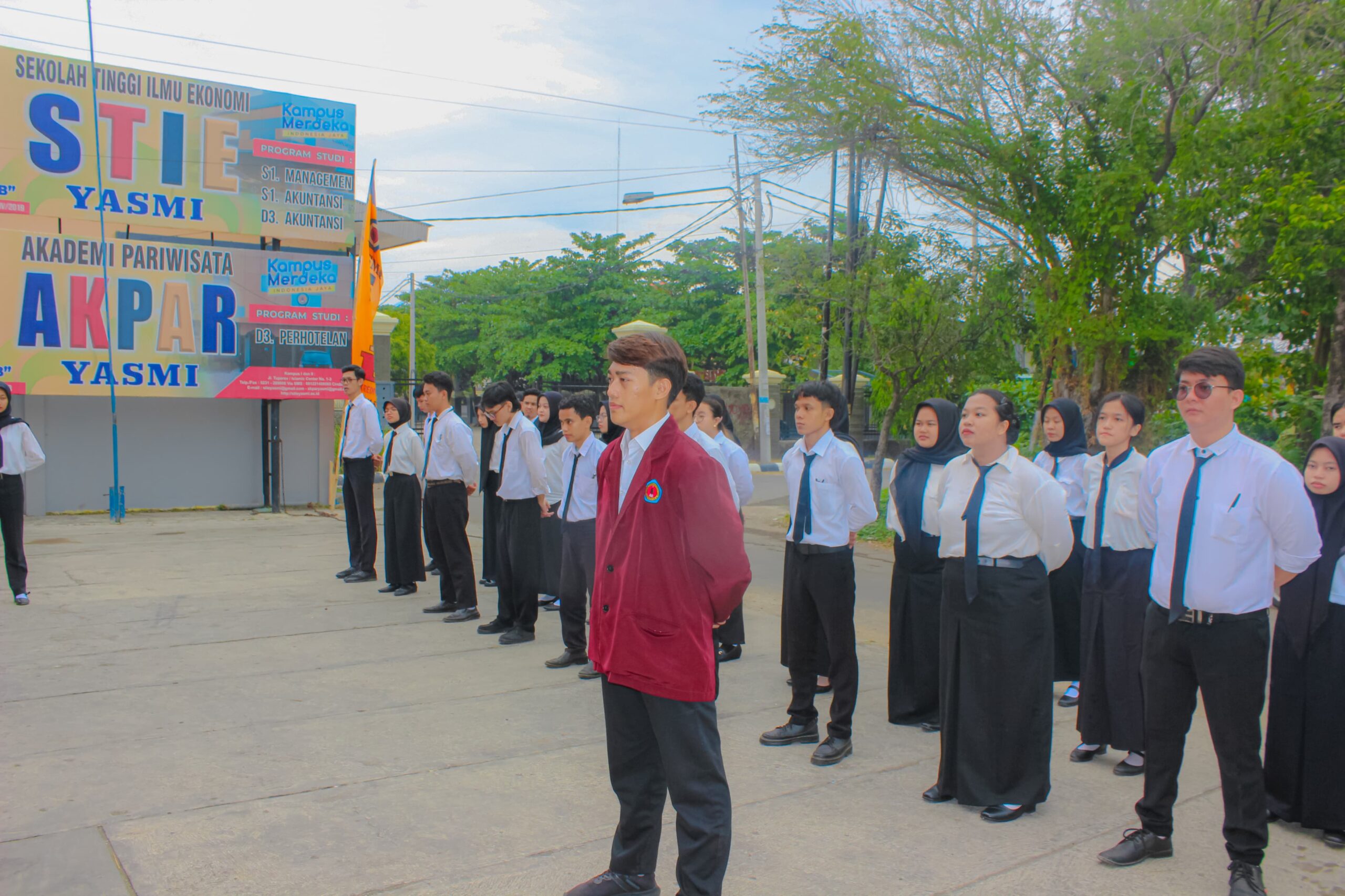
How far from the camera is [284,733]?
5.19 m

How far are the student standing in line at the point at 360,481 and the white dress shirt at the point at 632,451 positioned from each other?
265 inches

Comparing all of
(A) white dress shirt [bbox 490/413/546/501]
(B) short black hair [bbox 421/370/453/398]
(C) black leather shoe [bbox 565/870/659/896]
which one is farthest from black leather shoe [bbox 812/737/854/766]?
(B) short black hair [bbox 421/370/453/398]

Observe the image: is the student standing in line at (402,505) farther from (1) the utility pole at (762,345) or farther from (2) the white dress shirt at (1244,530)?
(1) the utility pole at (762,345)

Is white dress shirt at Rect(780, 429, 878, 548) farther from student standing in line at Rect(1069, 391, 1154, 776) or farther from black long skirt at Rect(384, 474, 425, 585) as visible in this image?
black long skirt at Rect(384, 474, 425, 585)

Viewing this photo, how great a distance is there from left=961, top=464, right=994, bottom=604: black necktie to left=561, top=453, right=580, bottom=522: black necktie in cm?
318

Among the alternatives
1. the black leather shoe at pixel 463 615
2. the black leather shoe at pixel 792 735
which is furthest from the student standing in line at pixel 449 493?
the black leather shoe at pixel 792 735

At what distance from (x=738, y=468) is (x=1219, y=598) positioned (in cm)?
379

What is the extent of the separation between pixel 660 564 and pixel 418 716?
2.87 metres

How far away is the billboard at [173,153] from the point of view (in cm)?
1307

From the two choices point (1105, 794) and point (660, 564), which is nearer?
point (660, 564)

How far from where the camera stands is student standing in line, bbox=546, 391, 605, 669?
Result: 21.5 ft

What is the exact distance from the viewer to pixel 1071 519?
5910mm

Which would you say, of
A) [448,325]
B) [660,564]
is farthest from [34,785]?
[448,325]

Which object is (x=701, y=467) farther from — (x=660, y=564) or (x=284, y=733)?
(x=284, y=733)
